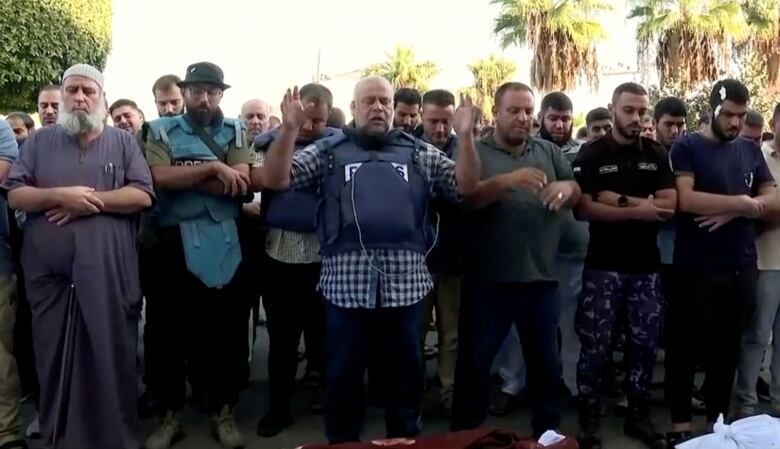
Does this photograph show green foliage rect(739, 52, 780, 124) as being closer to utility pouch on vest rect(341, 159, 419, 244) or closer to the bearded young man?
utility pouch on vest rect(341, 159, 419, 244)

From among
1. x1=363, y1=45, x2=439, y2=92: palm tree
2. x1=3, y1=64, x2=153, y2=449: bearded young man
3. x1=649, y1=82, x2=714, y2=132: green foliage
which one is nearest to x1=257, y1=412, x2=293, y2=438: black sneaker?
x1=3, y1=64, x2=153, y2=449: bearded young man

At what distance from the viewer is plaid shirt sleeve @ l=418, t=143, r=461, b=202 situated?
4180 mm

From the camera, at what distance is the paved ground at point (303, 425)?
4.70 meters

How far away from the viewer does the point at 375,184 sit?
3941 mm

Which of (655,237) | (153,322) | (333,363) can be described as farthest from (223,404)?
(655,237)

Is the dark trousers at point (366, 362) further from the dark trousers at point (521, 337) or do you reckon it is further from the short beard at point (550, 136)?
the short beard at point (550, 136)

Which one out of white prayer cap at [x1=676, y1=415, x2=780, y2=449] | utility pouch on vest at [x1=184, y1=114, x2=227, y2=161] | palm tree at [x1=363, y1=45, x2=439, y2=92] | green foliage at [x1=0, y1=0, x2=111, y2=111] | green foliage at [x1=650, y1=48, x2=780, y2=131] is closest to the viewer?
white prayer cap at [x1=676, y1=415, x2=780, y2=449]

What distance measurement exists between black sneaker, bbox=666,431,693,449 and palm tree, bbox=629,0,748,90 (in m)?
17.7

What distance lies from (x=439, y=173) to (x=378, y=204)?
468 mm

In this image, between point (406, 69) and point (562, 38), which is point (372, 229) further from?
point (406, 69)

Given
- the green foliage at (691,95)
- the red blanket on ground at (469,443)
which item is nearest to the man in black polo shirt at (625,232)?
the red blanket on ground at (469,443)

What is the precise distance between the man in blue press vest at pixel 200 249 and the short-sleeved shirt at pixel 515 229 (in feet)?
4.52

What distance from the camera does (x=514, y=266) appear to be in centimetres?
425

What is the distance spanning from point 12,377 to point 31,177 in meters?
1.23
